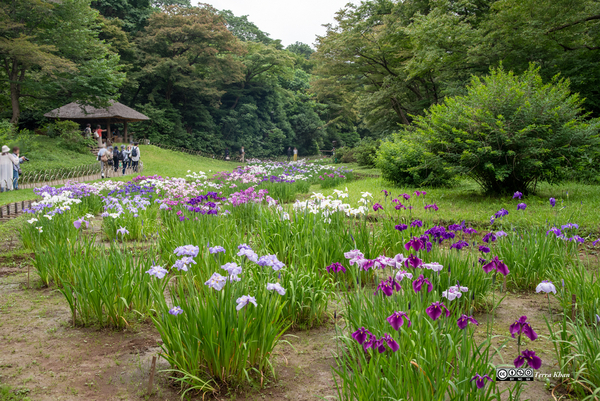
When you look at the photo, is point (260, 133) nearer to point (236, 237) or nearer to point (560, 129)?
point (560, 129)

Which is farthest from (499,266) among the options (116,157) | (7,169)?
(116,157)

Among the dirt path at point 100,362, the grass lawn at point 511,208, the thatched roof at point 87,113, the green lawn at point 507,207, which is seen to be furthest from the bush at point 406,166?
the thatched roof at point 87,113

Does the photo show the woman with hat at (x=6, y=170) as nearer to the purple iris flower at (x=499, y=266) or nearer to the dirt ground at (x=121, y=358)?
the dirt ground at (x=121, y=358)

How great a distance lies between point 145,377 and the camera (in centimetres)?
238

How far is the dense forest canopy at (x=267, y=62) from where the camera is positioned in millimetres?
12320

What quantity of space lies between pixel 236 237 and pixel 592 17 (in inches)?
502

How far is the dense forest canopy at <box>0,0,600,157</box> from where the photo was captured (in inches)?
485

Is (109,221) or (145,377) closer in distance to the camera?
(145,377)

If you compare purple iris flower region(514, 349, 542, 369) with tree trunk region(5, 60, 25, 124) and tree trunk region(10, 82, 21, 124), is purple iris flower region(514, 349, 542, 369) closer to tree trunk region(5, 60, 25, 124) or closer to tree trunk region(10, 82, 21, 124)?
tree trunk region(5, 60, 25, 124)

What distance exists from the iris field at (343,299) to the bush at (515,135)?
2.50 m

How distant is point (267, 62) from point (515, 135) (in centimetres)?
3283

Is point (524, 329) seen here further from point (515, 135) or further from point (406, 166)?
point (406, 166)

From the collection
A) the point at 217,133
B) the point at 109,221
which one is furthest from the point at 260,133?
the point at 109,221

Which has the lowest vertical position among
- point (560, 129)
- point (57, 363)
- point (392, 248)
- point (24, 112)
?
point (57, 363)
